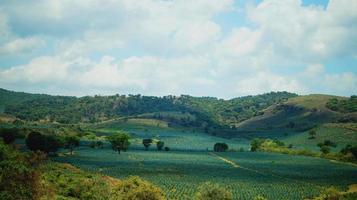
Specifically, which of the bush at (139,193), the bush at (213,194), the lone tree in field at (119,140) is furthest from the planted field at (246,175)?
the lone tree in field at (119,140)

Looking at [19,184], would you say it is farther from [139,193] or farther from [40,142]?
[40,142]

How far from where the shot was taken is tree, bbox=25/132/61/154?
5595 inches

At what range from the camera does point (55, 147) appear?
149m

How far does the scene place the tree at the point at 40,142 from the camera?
14212 centimetres

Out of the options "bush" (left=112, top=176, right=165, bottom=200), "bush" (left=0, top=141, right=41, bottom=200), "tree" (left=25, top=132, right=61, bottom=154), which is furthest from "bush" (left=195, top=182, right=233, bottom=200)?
"tree" (left=25, top=132, right=61, bottom=154)

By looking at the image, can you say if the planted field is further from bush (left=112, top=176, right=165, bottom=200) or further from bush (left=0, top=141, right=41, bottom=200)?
bush (left=0, top=141, right=41, bottom=200)

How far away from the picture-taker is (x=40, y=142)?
14325cm

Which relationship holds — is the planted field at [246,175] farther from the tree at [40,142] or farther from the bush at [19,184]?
the bush at [19,184]

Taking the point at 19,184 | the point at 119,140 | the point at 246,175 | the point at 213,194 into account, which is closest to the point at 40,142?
the point at 119,140

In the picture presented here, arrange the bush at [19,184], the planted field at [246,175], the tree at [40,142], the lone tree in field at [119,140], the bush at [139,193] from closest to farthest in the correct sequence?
the bush at [19,184]
the bush at [139,193]
the planted field at [246,175]
the tree at [40,142]
the lone tree in field at [119,140]

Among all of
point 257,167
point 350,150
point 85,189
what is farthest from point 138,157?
point 85,189

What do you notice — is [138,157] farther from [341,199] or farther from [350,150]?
[341,199]

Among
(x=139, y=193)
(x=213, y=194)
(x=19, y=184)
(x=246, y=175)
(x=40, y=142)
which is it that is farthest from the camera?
(x=40, y=142)

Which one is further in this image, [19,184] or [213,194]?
[213,194]
